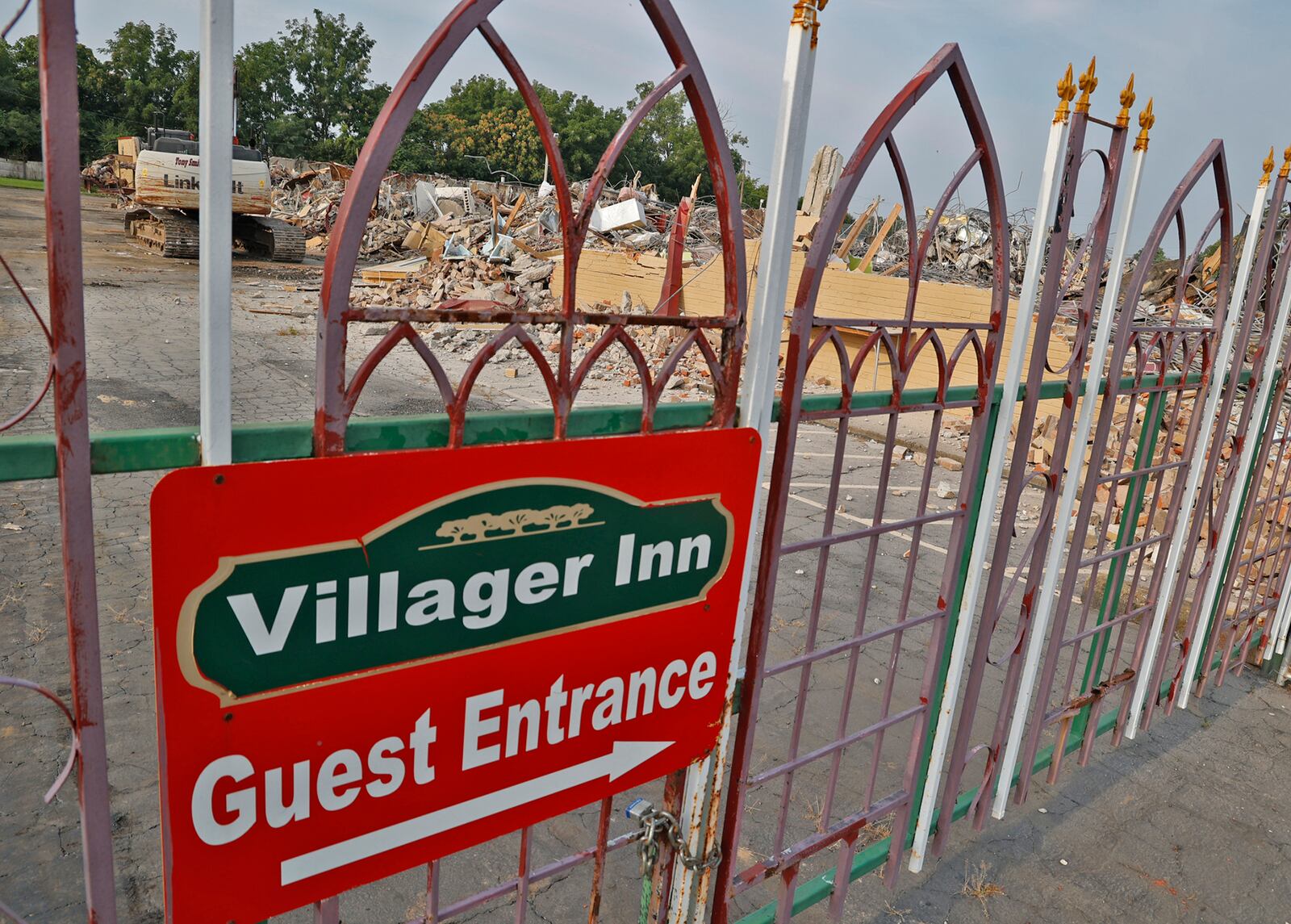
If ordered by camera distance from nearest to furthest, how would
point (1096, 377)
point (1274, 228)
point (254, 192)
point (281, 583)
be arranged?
point (281, 583) < point (1096, 377) < point (1274, 228) < point (254, 192)

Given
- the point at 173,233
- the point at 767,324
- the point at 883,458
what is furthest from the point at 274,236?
the point at 767,324

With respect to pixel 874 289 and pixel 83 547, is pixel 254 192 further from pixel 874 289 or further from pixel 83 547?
pixel 83 547

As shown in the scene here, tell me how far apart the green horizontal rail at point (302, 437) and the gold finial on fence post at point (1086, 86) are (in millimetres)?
1268

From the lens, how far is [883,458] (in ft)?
9.30

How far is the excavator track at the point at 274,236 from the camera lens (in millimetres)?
19984

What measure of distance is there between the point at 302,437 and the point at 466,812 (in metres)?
0.73

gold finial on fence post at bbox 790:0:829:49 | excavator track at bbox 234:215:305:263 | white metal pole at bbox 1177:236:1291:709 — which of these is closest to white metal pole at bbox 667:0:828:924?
gold finial on fence post at bbox 790:0:829:49

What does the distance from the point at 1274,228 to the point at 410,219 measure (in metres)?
22.9

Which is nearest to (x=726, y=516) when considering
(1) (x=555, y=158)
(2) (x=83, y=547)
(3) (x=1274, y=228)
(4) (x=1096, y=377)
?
(1) (x=555, y=158)

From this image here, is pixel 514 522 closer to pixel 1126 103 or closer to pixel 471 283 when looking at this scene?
pixel 1126 103

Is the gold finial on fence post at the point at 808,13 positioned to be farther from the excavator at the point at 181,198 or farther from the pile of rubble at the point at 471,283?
the excavator at the point at 181,198

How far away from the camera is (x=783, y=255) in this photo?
1.70m

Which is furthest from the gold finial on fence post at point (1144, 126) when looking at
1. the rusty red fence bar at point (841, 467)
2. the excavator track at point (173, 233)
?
the excavator track at point (173, 233)

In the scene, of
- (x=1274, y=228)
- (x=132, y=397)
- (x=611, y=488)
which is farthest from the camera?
(x=132, y=397)
